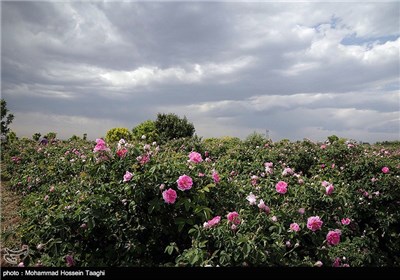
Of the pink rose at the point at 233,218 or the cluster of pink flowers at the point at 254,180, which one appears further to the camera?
the cluster of pink flowers at the point at 254,180

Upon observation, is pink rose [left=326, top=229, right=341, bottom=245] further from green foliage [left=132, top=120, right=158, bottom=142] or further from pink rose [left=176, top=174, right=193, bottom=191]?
green foliage [left=132, top=120, right=158, bottom=142]

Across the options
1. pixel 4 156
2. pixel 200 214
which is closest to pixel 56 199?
pixel 200 214

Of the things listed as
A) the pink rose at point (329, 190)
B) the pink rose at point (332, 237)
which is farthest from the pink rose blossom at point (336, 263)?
the pink rose at point (329, 190)

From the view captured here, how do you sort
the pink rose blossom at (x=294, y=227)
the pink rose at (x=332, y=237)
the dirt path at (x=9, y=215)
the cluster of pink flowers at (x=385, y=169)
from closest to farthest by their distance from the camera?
the pink rose blossom at (x=294, y=227) → the pink rose at (x=332, y=237) → the dirt path at (x=9, y=215) → the cluster of pink flowers at (x=385, y=169)

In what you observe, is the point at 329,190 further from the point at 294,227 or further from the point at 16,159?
the point at 16,159

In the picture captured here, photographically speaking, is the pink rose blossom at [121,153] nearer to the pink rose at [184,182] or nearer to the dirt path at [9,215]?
the pink rose at [184,182]

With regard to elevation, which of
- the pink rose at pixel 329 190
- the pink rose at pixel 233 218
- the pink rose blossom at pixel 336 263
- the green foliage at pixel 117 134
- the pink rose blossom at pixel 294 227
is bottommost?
the pink rose blossom at pixel 336 263

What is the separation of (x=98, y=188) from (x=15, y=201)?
4151 mm

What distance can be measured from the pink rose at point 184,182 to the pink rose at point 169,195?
84 millimetres

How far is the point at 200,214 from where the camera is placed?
325 centimetres

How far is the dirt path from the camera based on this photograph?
4231mm

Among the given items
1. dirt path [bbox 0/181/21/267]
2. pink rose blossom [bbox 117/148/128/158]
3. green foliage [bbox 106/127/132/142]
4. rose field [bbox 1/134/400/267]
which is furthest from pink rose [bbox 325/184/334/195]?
green foliage [bbox 106/127/132/142]

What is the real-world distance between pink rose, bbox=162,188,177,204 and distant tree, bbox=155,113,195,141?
13916mm

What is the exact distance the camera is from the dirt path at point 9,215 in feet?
13.9
